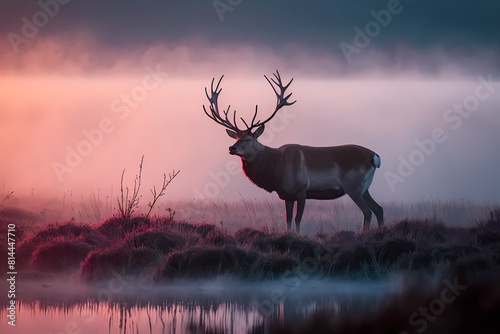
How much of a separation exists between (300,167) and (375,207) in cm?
158

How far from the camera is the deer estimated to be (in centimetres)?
1565

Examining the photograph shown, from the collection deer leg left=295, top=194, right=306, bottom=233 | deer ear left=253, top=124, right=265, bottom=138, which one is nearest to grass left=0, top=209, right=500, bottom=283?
deer leg left=295, top=194, right=306, bottom=233

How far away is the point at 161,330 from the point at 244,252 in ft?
10.1

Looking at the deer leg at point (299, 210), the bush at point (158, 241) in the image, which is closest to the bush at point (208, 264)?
the bush at point (158, 241)

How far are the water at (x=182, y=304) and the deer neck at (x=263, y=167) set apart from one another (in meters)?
4.25

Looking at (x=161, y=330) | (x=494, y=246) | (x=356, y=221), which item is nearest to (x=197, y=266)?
(x=161, y=330)

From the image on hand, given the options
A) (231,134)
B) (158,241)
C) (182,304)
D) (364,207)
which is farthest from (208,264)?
(364,207)

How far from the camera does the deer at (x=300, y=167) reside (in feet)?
51.3

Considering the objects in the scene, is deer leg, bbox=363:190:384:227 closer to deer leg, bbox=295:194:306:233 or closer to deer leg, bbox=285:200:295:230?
deer leg, bbox=295:194:306:233

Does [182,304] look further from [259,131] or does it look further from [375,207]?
[375,207]

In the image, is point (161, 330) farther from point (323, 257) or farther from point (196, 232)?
point (196, 232)

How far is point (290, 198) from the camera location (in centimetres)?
1576

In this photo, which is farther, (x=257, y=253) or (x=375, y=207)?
(x=375, y=207)

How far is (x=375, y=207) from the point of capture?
1622 cm
